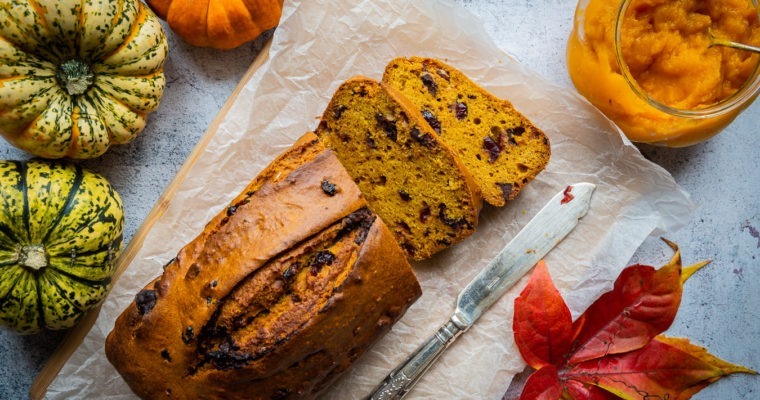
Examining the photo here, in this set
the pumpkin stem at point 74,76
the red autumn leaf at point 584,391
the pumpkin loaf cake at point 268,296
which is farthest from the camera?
the red autumn leaf at point 584,391

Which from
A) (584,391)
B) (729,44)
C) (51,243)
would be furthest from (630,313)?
(51,243)

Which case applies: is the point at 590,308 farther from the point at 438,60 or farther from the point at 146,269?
the point at 146,269

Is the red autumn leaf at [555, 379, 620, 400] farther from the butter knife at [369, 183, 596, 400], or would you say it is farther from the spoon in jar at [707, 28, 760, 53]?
the spoon in jar at [707, 28, 760, 53]

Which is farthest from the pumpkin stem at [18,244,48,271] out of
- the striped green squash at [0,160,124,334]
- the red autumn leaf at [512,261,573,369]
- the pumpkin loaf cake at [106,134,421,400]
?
the red autumn leaf at [512,261,573,369]

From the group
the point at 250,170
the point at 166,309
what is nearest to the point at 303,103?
the point at 250,170

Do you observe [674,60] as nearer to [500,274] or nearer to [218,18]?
[500,274]

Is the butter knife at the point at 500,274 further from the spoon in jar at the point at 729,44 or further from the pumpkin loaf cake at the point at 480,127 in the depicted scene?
the spoon in jar at the point at 729,44

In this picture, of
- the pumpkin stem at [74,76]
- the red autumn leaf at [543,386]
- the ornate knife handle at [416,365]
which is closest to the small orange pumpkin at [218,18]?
the pumpkin stem at [74,76]
